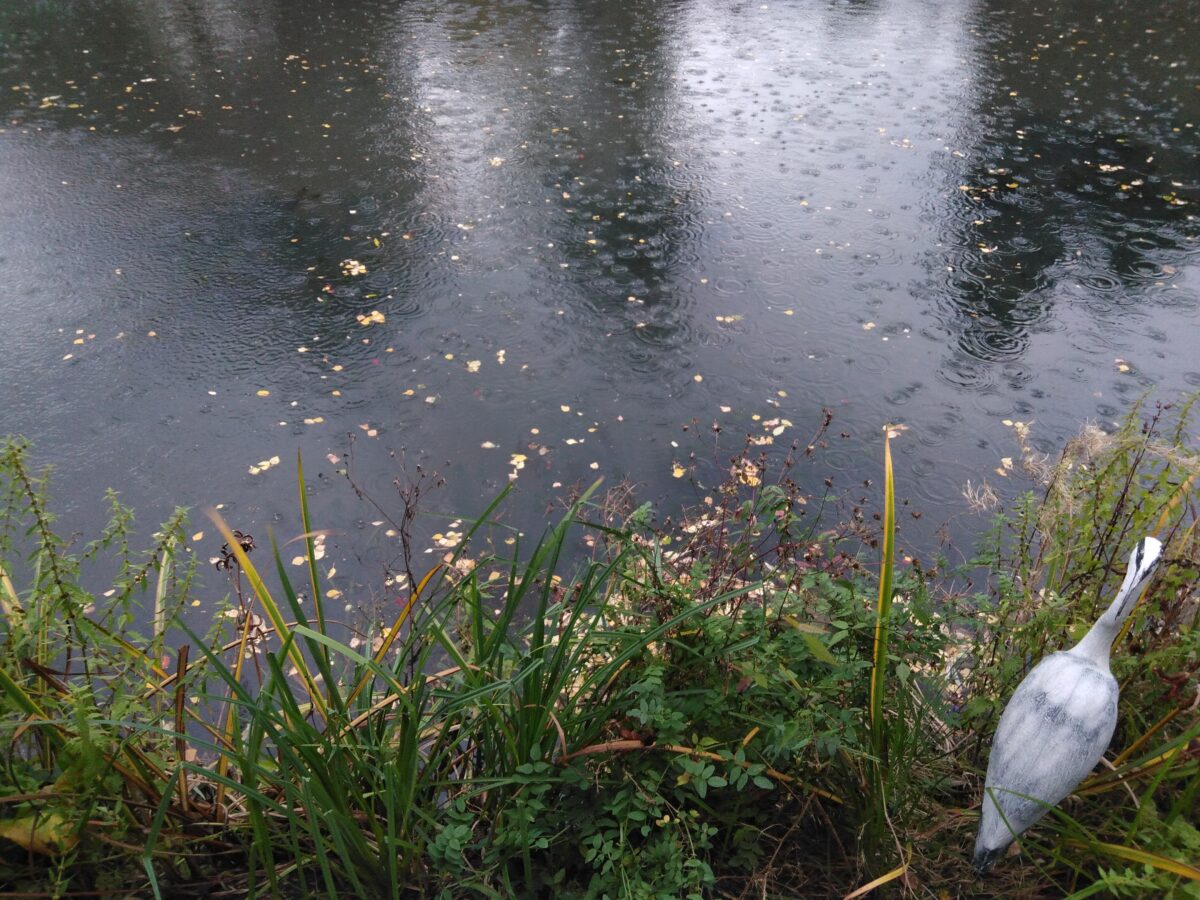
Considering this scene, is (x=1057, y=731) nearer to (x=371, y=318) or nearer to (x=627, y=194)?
(x=371, y=318)

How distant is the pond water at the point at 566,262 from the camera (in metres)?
5.02

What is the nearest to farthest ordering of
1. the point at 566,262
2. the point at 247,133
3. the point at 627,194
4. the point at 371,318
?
the point at 371,318 → the point at 566,262 → the point at 627,194 → the point at 247,133

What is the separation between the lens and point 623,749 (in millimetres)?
2135

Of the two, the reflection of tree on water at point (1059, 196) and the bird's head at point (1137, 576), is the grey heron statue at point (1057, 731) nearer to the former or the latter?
the bird's head at point (1137, 576)

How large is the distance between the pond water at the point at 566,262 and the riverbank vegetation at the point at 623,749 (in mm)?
1924

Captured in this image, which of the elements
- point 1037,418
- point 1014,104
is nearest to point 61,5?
point 1014,104

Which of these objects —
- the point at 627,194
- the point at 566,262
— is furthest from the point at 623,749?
the point at 627,194

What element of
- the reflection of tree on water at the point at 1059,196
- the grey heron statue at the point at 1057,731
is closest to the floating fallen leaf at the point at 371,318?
the reflection of tree on water at the point at 1059,196

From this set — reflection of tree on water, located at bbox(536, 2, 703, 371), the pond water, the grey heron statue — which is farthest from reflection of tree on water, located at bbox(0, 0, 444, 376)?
the grey heron statue

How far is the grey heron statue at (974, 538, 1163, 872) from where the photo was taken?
2076 millimetres

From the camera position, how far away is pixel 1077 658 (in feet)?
7.07

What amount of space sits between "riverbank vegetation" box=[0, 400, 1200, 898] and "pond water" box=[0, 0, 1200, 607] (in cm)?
192

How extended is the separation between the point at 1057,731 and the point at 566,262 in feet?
16.8

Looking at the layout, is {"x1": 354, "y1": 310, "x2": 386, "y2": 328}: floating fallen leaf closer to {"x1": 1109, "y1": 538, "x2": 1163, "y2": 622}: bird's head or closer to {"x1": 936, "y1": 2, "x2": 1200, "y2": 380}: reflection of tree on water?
{"x1": 936, "y1": 2, "x2": 1200, "y2": 380}: reflection of tree on water
